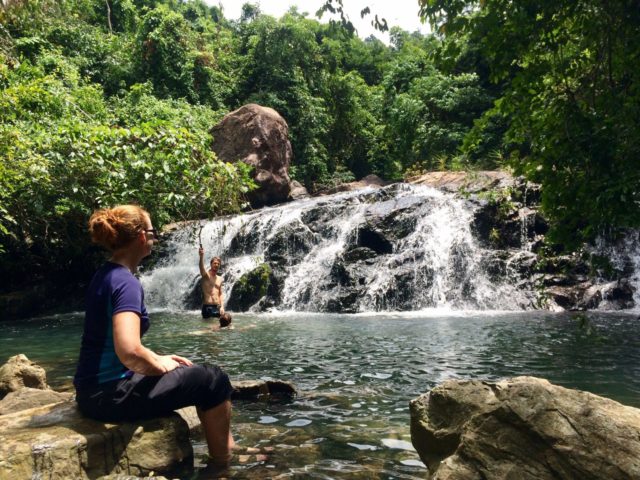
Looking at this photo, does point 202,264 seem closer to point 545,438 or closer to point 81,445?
point 81,445

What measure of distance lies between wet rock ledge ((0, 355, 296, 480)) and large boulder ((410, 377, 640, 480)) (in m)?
2.00

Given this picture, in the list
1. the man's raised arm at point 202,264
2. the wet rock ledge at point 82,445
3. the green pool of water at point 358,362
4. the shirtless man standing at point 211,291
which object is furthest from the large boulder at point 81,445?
the shirtless man standing at point 211,291

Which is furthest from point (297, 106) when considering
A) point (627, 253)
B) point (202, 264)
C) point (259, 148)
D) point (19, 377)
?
point (19, 377)

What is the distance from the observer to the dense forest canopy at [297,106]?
531cm

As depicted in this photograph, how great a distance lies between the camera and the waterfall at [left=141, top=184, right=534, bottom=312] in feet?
62.5

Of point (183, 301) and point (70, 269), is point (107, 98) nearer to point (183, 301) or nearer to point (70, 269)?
point (70, 269)

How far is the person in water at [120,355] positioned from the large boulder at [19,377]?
12.7 ft

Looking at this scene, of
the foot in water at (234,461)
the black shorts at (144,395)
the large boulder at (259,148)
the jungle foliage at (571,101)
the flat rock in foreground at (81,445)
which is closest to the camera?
the flat rock in foreground at (81,445)

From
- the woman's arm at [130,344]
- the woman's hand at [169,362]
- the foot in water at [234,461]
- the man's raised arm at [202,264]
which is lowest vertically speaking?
the foot in water at [234,461]

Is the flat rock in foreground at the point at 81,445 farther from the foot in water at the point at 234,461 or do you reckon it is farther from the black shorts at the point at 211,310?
the black shorts at the point at 211,310

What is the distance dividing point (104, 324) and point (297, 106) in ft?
119

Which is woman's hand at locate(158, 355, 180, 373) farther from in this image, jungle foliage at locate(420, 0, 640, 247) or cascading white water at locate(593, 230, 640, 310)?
cascading white water at locate(593, 230, 640, 310)

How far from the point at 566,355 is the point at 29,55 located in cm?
3362

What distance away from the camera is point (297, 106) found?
3856 cm
